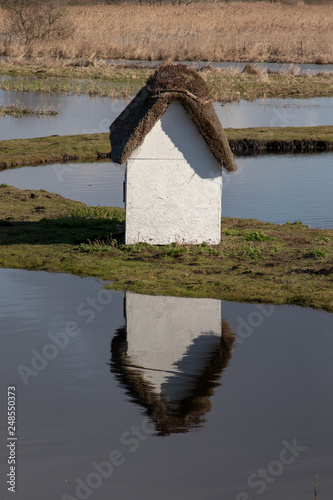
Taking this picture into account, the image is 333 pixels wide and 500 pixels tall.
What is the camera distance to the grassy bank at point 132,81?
45.7 metres

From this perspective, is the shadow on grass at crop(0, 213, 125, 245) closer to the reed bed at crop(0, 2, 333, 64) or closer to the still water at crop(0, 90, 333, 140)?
the still water at crop(0, 90, 333, 140)

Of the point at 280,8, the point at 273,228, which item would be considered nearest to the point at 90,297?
the point at 273,228

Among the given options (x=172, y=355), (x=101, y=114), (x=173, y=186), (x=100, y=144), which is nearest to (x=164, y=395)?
(x=172, y=355)

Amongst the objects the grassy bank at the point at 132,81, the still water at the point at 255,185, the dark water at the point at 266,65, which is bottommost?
the still water at the point at 255,185

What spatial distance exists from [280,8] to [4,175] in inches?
2309

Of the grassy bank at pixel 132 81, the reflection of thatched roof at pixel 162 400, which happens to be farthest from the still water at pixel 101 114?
the reflection of thatched roof at pixel 162 400

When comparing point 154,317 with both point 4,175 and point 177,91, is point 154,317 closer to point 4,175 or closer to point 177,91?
point 177,91

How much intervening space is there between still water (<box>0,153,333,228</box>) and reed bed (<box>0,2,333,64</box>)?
1196 inches

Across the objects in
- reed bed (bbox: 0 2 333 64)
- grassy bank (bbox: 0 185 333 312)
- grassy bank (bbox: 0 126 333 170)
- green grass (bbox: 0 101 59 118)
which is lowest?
grassy bank (bbox: 0 185 333 312)

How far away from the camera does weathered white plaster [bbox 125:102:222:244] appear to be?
15.3m

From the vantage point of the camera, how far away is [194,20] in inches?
2606

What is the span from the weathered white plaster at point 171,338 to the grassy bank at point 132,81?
32149 millimetres

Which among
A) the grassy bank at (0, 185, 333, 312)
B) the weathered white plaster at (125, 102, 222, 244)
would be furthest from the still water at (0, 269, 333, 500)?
the weathered white plaster at (125, 102, 222, 244)

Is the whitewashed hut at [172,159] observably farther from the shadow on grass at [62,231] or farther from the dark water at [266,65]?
the dark water at [266,65]
